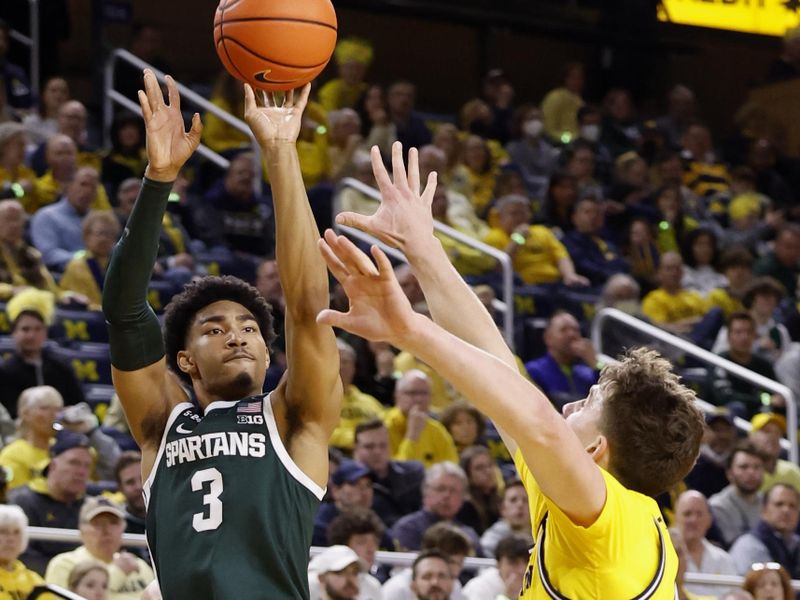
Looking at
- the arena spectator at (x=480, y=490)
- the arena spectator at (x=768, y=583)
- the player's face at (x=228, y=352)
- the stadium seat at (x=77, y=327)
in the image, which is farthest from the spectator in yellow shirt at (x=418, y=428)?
the player's face at (x=228, y=352)

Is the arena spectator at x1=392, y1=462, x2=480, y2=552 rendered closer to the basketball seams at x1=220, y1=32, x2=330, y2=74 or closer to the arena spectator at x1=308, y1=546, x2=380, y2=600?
the arena spectator at x1=308, y1=546, x2=380, y2=600

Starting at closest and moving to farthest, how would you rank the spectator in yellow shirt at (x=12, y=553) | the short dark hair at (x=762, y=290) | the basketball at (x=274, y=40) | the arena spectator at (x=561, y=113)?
the basketball at (x=274, y=40)
the spectator in yellow shirt at (x=12, y=553)
the short dark hair at (x=762, y=290)
the arena spectator at (x=561, y=113)

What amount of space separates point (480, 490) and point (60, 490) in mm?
2455

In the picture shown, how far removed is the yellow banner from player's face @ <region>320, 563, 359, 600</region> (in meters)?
9.54

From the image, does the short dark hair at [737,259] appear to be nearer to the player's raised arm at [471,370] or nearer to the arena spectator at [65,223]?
the arena spectator at [65,223]

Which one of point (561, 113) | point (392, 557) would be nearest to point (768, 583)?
point (392, 557)

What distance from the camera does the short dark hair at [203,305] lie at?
395cm

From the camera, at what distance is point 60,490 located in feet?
23.7

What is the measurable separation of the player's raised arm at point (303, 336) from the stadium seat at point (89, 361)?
17.3ft

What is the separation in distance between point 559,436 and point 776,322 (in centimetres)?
934

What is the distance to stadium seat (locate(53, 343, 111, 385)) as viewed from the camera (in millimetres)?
8844

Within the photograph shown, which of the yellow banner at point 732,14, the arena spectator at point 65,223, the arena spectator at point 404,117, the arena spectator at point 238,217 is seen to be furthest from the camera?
the yellow banner at point 732,14

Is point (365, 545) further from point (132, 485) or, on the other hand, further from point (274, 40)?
point (274, 40)

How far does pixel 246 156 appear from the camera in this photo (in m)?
10.9
